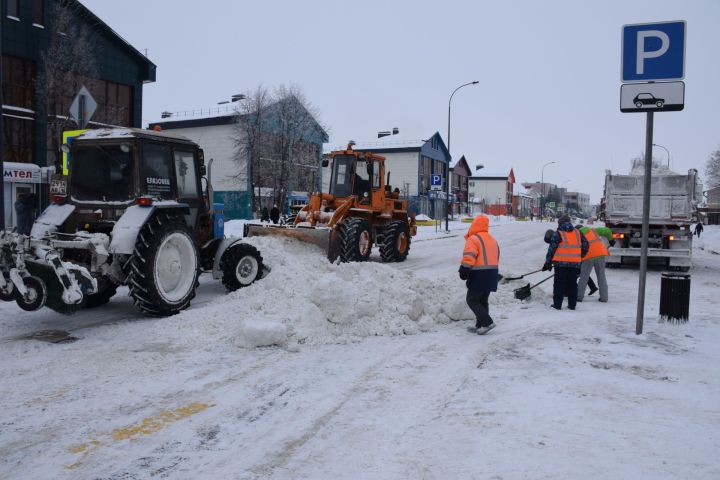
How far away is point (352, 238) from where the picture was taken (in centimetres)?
1326

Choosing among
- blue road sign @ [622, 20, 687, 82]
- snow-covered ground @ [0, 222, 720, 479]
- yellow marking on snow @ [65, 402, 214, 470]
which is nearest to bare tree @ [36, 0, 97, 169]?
snow-covered ground @ [0, 222, 720, 479]

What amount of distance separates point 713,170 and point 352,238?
7181 centimetres

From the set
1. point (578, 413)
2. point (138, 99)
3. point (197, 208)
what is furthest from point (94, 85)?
point (578, 413)

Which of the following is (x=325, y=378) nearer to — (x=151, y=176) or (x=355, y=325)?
(x=355, y=325)

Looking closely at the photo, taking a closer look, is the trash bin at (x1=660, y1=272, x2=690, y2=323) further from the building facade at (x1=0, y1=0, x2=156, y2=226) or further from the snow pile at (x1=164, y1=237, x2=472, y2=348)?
the building facade at (x1=0, y1=0, x2=156, y2=226)

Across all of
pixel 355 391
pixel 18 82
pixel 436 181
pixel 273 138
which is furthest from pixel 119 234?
pixel 273 138

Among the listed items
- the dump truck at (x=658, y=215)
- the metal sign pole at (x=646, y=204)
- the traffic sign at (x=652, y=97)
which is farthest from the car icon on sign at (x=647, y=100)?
the dump truck at (x=658, y=215)

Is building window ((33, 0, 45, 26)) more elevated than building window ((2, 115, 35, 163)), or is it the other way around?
building window ((33, 0, 45, 26))

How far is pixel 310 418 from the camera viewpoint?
417 cm

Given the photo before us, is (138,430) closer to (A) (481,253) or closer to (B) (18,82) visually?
(A) (481,253)

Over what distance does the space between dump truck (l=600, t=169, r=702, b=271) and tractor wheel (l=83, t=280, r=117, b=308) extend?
12404 mm

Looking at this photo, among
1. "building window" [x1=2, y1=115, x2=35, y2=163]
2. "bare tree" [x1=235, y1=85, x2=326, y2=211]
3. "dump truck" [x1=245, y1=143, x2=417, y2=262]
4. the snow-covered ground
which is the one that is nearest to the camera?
the snow-covered ground

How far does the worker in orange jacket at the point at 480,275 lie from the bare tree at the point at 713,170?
7211 centimetres

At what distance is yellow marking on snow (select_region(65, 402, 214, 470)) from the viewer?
3.58 m
